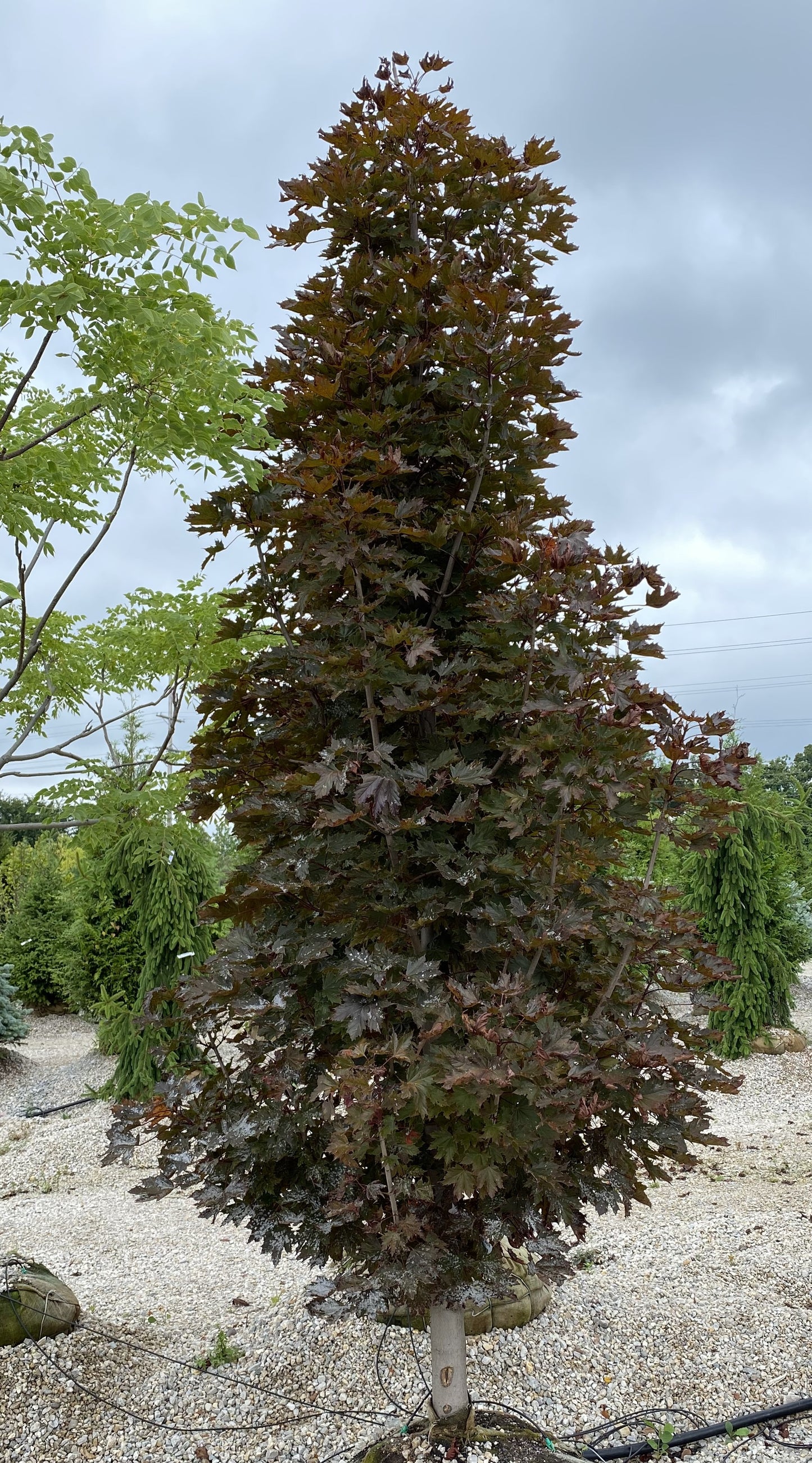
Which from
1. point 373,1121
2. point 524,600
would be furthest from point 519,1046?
point 524,600

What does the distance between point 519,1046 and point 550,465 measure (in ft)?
4.93

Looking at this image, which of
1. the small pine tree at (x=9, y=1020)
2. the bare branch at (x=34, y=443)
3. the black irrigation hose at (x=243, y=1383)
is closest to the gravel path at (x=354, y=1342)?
the black irrigation hose at (x=243, y=1383)

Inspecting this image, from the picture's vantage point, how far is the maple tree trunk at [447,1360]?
8.84 ft

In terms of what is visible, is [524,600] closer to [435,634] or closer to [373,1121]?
[435,634]

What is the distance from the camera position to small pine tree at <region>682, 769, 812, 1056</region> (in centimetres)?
952

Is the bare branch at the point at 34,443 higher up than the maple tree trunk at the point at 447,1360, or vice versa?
the bare branch at the point at 34,443

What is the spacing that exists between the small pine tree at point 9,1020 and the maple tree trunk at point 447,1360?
10513 mm

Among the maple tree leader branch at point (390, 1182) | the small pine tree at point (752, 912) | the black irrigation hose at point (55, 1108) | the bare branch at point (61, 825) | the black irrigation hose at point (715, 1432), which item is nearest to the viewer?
the maple tree leader branch at point (390, 1182)

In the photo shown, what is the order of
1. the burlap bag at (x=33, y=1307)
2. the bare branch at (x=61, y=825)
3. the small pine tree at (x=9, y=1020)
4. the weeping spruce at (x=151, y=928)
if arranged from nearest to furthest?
1. the burlap bag at (x=33, y=1307)
2. the bare branch at (x=61, y=825)
3. the weeping spruce at (x=151, y=928)
4. the small pine tree at (x=9, y=1020)

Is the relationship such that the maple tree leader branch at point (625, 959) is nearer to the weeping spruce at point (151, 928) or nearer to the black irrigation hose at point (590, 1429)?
the black irrigation hose at point (590, 1429)

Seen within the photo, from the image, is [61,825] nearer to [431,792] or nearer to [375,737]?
[375,737]

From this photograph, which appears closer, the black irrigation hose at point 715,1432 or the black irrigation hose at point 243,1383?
the black irrigation hose at point 715,1432

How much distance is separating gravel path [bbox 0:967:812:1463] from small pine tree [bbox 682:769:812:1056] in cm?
350

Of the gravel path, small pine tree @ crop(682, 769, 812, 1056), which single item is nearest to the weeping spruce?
the gravel path
